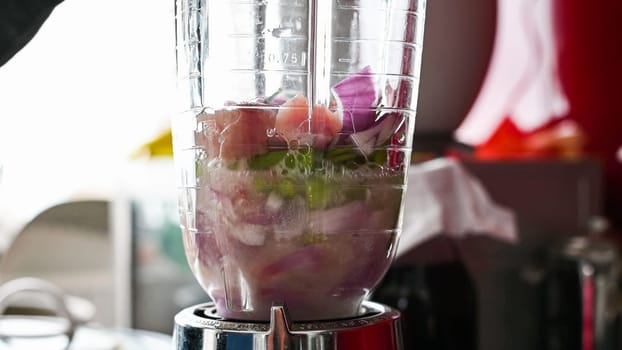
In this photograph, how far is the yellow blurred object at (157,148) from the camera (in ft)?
5.47

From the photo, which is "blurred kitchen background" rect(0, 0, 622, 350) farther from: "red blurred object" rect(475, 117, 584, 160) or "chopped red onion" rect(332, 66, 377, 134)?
"chopped red onion" rect(332, 66, 377, 134)

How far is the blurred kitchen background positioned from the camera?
3.21 ft

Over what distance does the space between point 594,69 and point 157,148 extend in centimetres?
79

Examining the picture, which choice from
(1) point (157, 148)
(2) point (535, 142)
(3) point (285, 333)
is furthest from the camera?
(1) point (157, 148)

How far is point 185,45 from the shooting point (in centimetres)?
45

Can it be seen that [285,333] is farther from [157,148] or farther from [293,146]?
[157,148]

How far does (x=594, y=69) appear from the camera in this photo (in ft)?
4.56

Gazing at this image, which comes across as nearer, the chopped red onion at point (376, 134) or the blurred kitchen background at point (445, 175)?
the chopped red onion at point (376, 134)

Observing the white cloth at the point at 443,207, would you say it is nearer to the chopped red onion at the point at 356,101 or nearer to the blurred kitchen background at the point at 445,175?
the blurred kitchen background at the point at 445,175

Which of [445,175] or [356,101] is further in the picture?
[445,175]

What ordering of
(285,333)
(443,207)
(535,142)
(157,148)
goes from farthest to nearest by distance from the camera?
(157,148) < (535,142) < (443,207) < (285,333)

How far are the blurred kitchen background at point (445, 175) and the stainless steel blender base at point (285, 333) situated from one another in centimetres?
22

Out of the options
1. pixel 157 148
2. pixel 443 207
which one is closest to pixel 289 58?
pixel 443 207

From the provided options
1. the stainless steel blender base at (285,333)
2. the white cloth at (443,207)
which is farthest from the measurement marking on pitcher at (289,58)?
the white cloth at (443,207)
